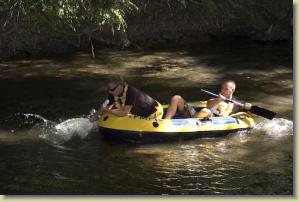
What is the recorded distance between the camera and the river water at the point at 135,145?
709 centimetres

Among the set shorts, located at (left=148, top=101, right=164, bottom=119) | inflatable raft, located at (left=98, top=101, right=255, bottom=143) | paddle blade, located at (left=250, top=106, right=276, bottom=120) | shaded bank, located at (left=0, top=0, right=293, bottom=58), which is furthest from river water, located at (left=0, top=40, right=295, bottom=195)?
shaded bank, located at (left=0, top=0, right=293, bottom=58)

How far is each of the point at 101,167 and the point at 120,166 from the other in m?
0.26

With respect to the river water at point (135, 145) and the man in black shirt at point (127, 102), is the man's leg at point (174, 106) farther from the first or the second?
the river water at point (135, 145)

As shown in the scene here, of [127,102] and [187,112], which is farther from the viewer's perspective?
[187,112]

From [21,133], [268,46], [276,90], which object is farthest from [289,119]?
[268,46]

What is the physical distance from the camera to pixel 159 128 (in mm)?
8539

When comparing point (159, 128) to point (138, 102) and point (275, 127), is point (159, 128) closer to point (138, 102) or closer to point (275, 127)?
point (138, 102)

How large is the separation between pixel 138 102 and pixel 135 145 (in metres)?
0.65

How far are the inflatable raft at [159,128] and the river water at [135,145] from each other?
13 centimetres

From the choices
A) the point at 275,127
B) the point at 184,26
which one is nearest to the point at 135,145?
the point at 275,127

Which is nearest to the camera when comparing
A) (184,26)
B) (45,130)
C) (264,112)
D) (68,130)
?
(264,112)

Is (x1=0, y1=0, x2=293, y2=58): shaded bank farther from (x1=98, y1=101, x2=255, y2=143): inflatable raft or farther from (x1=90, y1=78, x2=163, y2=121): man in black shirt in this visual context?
(x1=98, y1=101, x2=255, y2=143): inflatable raft

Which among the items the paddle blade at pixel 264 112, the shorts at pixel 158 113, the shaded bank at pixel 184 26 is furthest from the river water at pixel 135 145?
the shaded bank at pixel 184 26

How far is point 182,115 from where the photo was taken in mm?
8984
